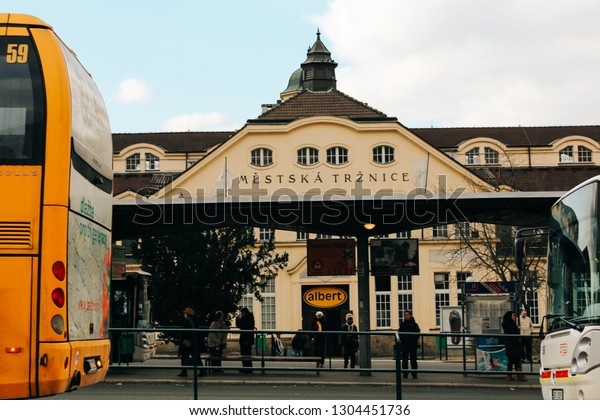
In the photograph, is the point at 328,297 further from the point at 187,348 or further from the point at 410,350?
the point at 410,350

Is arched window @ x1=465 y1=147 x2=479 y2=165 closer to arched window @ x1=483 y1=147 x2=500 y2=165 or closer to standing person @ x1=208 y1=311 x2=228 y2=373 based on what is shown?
arched window @ x1=483 y1=147 x2=500 y2=165

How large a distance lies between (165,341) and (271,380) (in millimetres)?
3156

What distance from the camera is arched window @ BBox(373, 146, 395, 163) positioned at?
6169cm

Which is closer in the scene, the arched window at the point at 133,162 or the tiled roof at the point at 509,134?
the arched window at the point at 133,162

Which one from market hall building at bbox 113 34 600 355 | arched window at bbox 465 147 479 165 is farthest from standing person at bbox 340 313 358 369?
arched window at bbox 465 147 479 165

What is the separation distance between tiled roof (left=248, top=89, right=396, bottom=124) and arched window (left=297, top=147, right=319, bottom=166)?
2324 millimetres

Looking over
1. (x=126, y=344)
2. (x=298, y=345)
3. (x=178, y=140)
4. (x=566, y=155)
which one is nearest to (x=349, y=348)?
(x=298, y=345)

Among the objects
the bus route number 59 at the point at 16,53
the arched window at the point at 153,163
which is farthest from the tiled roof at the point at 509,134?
the bus route number 59 at the point at 16,53

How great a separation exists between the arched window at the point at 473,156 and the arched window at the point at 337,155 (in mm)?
13053

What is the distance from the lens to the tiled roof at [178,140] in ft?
249

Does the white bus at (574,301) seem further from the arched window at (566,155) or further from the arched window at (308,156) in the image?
the arched window at (566,155)

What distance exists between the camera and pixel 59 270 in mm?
11297

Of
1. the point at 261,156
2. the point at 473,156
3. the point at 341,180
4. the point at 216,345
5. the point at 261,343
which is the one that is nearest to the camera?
the point at 216,345

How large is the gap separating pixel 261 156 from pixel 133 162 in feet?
50.9
